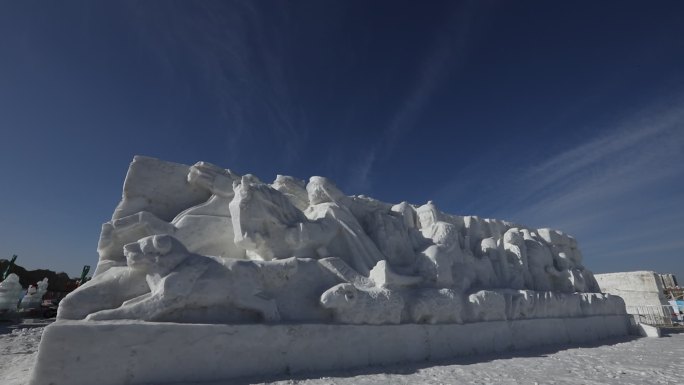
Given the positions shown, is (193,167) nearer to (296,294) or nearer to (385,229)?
(296,294)

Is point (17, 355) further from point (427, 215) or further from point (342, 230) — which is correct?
point (427, 215)

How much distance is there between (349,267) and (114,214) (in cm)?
283

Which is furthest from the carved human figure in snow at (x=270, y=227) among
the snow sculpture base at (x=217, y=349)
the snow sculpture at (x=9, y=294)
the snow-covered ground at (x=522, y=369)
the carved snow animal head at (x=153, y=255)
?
the snow sculpture at (x=9, y=294)

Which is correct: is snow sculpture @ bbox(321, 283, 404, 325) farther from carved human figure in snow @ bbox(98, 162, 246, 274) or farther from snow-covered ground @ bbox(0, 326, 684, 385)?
carved human figure in snow @ bbox(98, 162, 246, 274)

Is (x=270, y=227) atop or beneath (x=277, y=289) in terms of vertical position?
atop

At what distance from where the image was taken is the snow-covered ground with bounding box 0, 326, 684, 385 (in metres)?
3.47

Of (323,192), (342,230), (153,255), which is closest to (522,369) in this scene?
(342,230)

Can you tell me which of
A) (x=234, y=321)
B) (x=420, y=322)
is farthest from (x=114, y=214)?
(x=420, y=322)

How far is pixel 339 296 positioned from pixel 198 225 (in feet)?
6.37

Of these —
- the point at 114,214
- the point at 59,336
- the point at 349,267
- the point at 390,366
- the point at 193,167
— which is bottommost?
the point at 390,366

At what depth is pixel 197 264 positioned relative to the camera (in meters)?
3.46

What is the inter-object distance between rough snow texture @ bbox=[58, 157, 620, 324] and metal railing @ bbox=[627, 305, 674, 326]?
6648 millimetres

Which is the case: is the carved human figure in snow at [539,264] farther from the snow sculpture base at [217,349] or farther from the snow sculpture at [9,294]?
the snow sculpture at [9,294]

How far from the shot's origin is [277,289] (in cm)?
392
